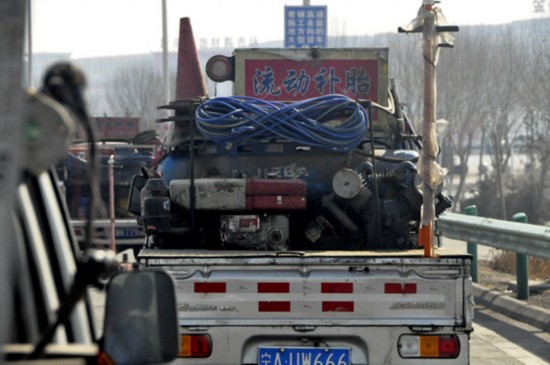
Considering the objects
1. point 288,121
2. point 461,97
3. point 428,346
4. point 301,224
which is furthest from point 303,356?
point 461,97

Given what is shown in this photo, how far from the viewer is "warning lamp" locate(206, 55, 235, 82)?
1091 centimetres

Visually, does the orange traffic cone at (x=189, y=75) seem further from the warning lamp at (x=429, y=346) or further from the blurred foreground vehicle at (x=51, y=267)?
the blurred foreground vehicle at (x=51, y=267)

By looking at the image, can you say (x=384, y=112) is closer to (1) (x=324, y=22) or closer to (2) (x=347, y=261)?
(2) (x=347, y=261)

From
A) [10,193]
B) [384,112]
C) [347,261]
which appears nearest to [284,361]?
[347,261]

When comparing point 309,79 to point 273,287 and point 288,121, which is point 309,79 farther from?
point 273,287

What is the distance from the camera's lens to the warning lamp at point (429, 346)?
727cm

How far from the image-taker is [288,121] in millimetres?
9000

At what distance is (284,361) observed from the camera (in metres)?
7.34

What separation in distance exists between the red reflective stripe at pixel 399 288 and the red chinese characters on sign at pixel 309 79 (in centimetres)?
341

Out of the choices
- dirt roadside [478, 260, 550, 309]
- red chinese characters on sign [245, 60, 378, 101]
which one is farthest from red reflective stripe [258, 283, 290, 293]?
dirt roadside [478, 260, 550, 309]

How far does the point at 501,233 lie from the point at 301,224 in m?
5.06

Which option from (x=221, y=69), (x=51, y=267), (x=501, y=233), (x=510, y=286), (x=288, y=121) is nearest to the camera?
(x=51, y=267)

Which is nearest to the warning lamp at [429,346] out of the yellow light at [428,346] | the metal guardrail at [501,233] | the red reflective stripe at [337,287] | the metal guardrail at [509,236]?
the yellow light at [428,346]

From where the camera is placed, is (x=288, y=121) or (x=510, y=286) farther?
(x=510, y=286)
